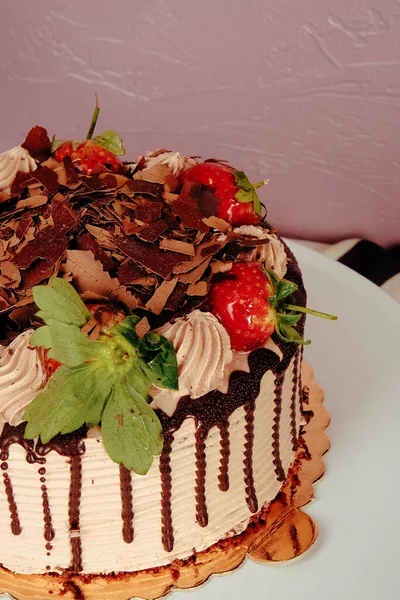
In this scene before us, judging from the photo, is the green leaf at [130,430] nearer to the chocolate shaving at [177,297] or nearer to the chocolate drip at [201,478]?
the chocolate drip at [201,478]

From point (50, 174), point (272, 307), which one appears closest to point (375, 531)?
point (272, 307)

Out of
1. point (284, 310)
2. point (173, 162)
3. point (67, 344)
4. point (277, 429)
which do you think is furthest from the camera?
point (173, 162)

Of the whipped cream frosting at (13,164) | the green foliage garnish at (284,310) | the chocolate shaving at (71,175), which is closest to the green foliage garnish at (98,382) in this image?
the green foliage garnish at (284,310)

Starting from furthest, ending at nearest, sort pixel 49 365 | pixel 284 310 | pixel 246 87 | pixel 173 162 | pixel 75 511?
pixel 246 87 → pixel 173 162 → pixel 284 310 → pixel 75 511 → pixel 49 365

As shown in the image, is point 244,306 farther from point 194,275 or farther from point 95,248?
point 95,248

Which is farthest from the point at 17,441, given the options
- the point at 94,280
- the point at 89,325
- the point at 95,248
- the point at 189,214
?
the point at 189,214

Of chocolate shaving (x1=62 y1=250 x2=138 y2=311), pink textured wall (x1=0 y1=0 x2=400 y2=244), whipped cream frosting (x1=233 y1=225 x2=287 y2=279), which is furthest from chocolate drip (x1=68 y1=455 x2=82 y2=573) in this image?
pink textured wall (x1=0 y1=0 x2=400 y2=244)

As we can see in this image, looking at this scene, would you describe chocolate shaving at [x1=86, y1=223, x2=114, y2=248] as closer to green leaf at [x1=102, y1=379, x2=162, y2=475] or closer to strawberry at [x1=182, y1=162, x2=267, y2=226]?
strawberry at [x1=182, y1=162, x2=267, y2=226]
